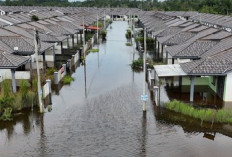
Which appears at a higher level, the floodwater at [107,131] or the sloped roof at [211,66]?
the sloped roof at [211,66]

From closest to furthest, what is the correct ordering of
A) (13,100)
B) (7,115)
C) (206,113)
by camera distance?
(206,113), (7,115), (13,100)

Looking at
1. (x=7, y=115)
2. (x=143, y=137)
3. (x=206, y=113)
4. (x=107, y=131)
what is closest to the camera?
(x=143, y=137)

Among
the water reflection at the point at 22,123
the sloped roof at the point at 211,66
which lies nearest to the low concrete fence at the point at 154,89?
the sloped roof at the point at 211,66

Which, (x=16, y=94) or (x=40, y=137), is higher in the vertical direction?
(x=16, y=94)

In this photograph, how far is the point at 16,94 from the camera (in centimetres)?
2080

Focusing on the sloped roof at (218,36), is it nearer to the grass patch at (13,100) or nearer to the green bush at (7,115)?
the grass patch at (13,100)

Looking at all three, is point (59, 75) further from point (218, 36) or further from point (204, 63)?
point (218, 36)

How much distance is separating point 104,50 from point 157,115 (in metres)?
27.8

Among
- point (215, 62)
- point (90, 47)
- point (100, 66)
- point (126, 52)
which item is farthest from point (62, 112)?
point (90, 47)

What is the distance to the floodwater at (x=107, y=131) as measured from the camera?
49.2ft

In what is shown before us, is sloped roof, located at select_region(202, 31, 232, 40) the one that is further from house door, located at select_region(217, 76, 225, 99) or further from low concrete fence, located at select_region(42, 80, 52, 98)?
low concrete fence, located at select_region(42, 80, 52, 98)

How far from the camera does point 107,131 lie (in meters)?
17.3

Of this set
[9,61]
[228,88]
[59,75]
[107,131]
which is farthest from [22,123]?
[228,88]

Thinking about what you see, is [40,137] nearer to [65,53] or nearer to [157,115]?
[157,115]
